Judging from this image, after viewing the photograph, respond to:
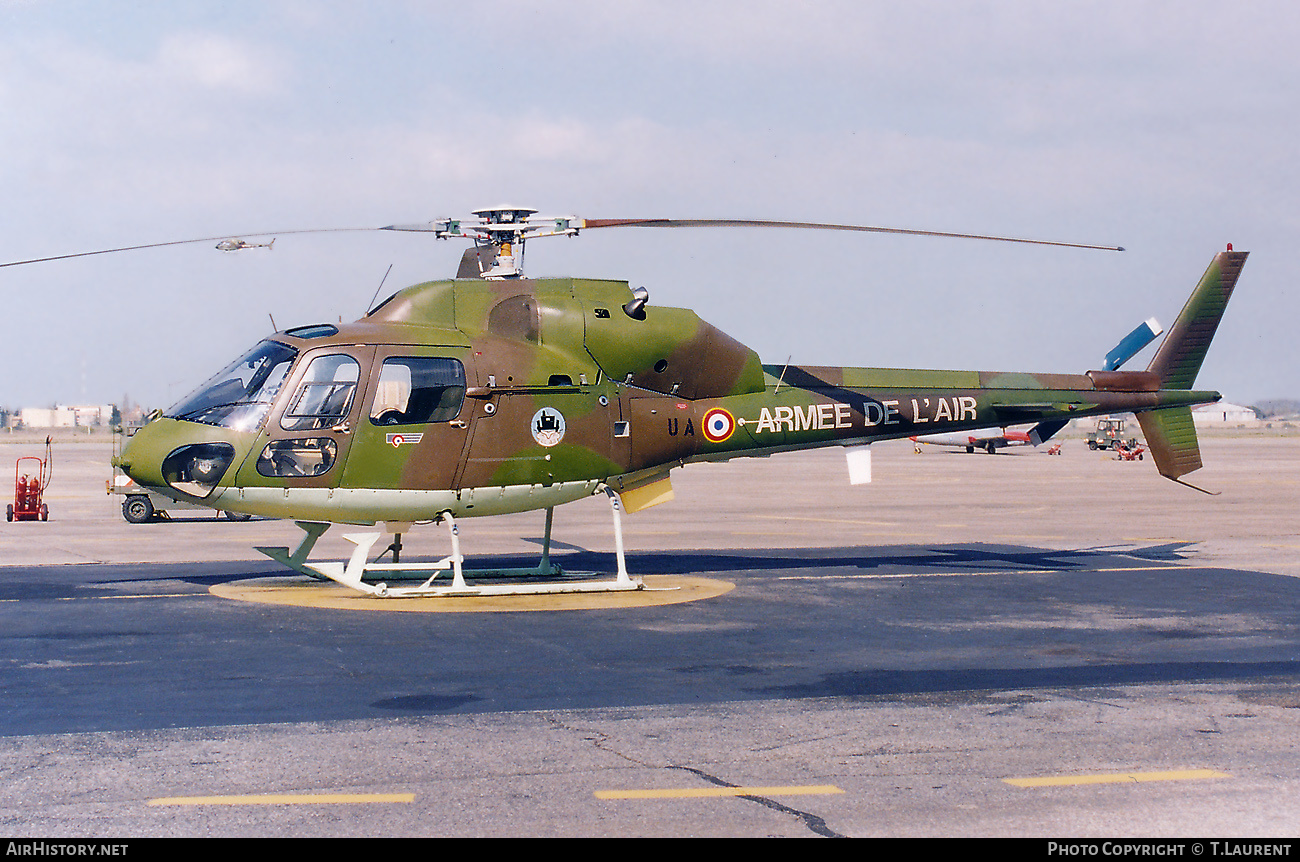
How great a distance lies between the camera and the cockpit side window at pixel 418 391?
14867 millimetres

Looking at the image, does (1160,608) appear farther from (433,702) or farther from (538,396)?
(433,702)

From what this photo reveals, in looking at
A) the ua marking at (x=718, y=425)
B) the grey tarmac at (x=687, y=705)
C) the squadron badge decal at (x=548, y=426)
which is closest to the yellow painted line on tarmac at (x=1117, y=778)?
the grey tarmac at (x=687, y=705)

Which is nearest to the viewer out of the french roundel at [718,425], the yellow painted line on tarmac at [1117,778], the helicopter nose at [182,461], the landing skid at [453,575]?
the yellow painted line on tarmac at [1117,778]

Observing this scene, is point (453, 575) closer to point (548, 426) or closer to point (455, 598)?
point (455, 598)

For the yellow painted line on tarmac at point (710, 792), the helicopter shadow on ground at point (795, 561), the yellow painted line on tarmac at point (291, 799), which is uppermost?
the helicopter shadow on ground at point (795, 561)

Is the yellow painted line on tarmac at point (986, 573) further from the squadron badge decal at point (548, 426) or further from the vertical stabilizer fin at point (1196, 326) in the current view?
the squadron badge decal at point (548, 426)

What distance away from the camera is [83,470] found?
59.2m

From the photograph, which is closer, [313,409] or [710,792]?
[710,792]

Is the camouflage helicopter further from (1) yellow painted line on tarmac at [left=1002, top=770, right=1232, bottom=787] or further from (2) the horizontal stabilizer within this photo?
(1) yellow painted line on tarmac at [left=1002, top=770, right=1232, bottom=787]

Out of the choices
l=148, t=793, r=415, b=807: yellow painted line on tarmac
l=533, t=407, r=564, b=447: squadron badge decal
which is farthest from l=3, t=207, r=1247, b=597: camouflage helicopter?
l=148, t=793, r=415, b=807: yellow painted line on tarmac

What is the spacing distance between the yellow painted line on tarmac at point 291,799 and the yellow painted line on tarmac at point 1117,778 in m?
3.65

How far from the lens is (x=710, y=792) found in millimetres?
6953

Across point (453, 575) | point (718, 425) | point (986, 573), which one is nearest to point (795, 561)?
point (986, 573)

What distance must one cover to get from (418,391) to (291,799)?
8758mm
